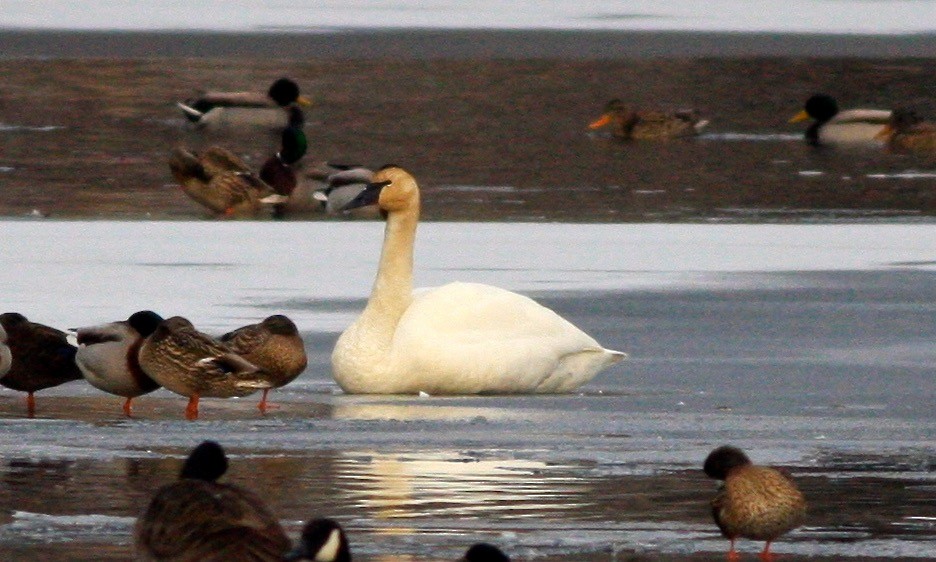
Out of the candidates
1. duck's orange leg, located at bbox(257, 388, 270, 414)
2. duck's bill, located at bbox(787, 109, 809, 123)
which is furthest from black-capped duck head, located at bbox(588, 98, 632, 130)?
duck's orange leg, located at bbox(257, 388, 270, 414)

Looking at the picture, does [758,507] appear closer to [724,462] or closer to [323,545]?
[724,462]

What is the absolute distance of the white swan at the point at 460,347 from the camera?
9492mm

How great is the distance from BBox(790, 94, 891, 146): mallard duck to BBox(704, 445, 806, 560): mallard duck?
1793 cm

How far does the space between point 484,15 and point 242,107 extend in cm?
1030

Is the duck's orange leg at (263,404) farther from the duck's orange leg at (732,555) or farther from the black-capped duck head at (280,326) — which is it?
the duck's orange leg at (732,555)

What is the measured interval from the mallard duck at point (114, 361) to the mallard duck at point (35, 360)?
13 cm

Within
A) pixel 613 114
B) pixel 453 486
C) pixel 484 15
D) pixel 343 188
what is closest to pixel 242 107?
pixel 613 114

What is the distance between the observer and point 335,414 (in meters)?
8.79

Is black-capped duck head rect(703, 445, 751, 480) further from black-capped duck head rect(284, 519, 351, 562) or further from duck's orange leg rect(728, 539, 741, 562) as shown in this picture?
black-capped duck head rect(284, 519, 351, 562)

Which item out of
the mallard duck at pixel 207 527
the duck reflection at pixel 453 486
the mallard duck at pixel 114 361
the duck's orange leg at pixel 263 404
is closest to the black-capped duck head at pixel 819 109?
the duck's orange leg at pixel 263 404

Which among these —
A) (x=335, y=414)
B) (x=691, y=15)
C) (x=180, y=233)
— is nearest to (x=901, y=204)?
(x=180, y=233)

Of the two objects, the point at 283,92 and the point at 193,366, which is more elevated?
the point at 283,92

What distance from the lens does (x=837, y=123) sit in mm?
24109

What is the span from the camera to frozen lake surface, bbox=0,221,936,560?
6.51 meters
